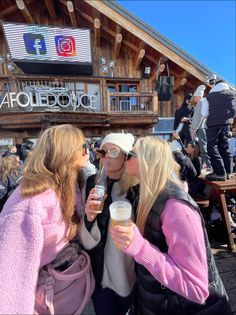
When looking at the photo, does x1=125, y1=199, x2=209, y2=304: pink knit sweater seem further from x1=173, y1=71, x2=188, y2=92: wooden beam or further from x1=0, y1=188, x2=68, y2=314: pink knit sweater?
x1=173, y1=71, x2=188, y2=92: wooden beam

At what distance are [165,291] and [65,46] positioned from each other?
9276 mm

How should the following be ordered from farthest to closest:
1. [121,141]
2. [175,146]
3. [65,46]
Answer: [65,46]
[175,146]
[121,141]

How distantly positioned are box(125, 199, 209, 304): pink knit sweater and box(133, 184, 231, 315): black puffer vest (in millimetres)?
101

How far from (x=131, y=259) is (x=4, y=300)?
2.45 feet

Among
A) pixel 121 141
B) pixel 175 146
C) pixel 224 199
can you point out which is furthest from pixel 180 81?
pixel 121 141

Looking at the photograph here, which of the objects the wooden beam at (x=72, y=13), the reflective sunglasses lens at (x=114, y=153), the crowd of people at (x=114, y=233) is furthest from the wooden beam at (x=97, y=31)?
the crowd of people at (x=114, y=233)

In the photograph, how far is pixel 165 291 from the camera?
1.19m

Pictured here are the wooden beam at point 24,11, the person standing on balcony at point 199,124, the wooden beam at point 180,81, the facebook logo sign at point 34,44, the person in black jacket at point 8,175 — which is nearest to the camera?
the person in black jacket at point 8,175

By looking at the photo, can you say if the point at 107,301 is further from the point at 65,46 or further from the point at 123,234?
the point at 65,46

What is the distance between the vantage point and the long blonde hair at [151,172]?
1198mm

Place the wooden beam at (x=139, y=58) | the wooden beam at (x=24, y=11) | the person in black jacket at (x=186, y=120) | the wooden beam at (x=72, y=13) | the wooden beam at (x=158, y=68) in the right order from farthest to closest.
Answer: the wooden beam at (x=158, y=68), the wooden beam at (x=139, y=58), the wooden beam at (x=72, y=13), the wooden beam at (x=24, y=11), the person in black jacket at (x=186, y=120)

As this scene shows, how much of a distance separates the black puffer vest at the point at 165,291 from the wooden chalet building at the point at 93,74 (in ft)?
24.8

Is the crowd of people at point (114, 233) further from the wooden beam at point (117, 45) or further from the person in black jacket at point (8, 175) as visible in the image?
the wooden beam at point (117, 45)

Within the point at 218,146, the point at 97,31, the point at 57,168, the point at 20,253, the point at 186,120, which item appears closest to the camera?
the point at 20,253
